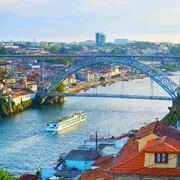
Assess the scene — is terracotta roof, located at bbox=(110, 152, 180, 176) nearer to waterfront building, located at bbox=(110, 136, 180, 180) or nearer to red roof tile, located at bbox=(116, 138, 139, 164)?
waterfront building, located at bbox=(110, 136, 180, 180)

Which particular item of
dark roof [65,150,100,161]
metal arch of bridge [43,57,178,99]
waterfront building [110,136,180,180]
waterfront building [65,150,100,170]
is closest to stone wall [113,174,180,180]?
waterfront building [110,136,180,180]

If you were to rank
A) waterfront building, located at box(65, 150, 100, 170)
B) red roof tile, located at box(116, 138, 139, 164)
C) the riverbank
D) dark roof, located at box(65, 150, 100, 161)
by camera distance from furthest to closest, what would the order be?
1. the riverbank
2. dark roof, located at box(65, 150, 100, 161)
3. waterfront building, located at box(65, 150, 100, 170)
4. red roof tile, located at box(116, 138, 139, 164)

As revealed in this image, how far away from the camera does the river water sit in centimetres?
1123

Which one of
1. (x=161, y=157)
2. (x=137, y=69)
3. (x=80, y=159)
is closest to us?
(x=161, y=157)

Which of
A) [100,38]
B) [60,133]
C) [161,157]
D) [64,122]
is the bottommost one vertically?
[60,133]

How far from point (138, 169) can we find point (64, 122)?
1206 cm

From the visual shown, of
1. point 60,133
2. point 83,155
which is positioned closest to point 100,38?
point 60,133

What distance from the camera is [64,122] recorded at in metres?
15.6

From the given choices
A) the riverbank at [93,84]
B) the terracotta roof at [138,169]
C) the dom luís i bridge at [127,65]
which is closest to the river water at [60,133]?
the dom luís i bridge at [127,65]

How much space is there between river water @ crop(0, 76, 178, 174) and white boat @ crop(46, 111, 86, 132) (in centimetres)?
23

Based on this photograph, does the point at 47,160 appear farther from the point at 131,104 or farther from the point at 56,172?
the point at 131,104

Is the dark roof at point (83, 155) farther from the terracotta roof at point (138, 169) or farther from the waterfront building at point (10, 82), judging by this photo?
the waterfront building at point (10, 82)

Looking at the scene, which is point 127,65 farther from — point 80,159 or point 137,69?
point 80,159

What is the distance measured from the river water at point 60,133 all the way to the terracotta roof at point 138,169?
6579 mm
